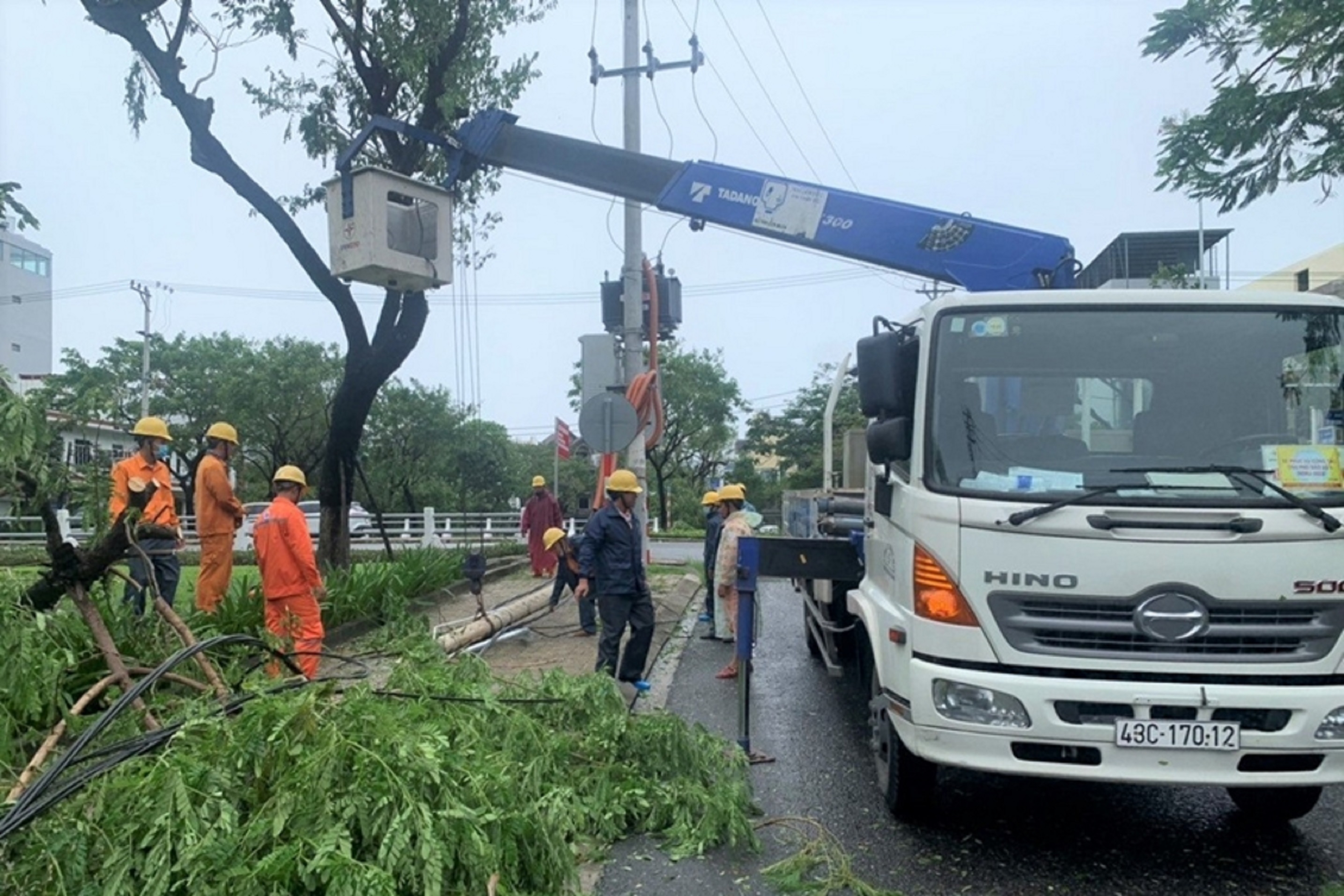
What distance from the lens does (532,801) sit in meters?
4.01

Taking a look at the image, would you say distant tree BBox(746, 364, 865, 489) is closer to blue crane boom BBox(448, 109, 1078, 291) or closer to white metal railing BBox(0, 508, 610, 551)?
white metal railing BBox(0, 508, 610, 551)

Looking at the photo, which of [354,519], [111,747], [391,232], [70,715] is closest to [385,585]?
[391,232]

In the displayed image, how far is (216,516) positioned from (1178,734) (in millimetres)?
6837

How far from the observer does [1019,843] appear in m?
4.80

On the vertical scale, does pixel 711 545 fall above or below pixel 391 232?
below

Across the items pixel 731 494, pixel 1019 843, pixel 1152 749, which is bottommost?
pixel 1019 843

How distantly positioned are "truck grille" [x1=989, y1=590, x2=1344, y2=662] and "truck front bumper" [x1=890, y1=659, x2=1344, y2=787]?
0.12 meters

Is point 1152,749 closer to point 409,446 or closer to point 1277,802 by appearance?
point 1277,802

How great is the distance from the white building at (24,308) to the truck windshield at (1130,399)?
5753 cm

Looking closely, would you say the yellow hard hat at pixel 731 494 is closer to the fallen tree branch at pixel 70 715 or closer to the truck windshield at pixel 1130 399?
the truck windshield at pixel 1130 399

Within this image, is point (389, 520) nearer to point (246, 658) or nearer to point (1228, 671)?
point (246, 658)

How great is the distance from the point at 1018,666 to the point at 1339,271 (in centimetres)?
3988

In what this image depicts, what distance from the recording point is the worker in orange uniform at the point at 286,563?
6777 millimetres

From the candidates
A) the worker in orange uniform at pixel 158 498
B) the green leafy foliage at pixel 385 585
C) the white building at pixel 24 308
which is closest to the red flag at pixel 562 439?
the green leafy foliage at pixel 385 585
